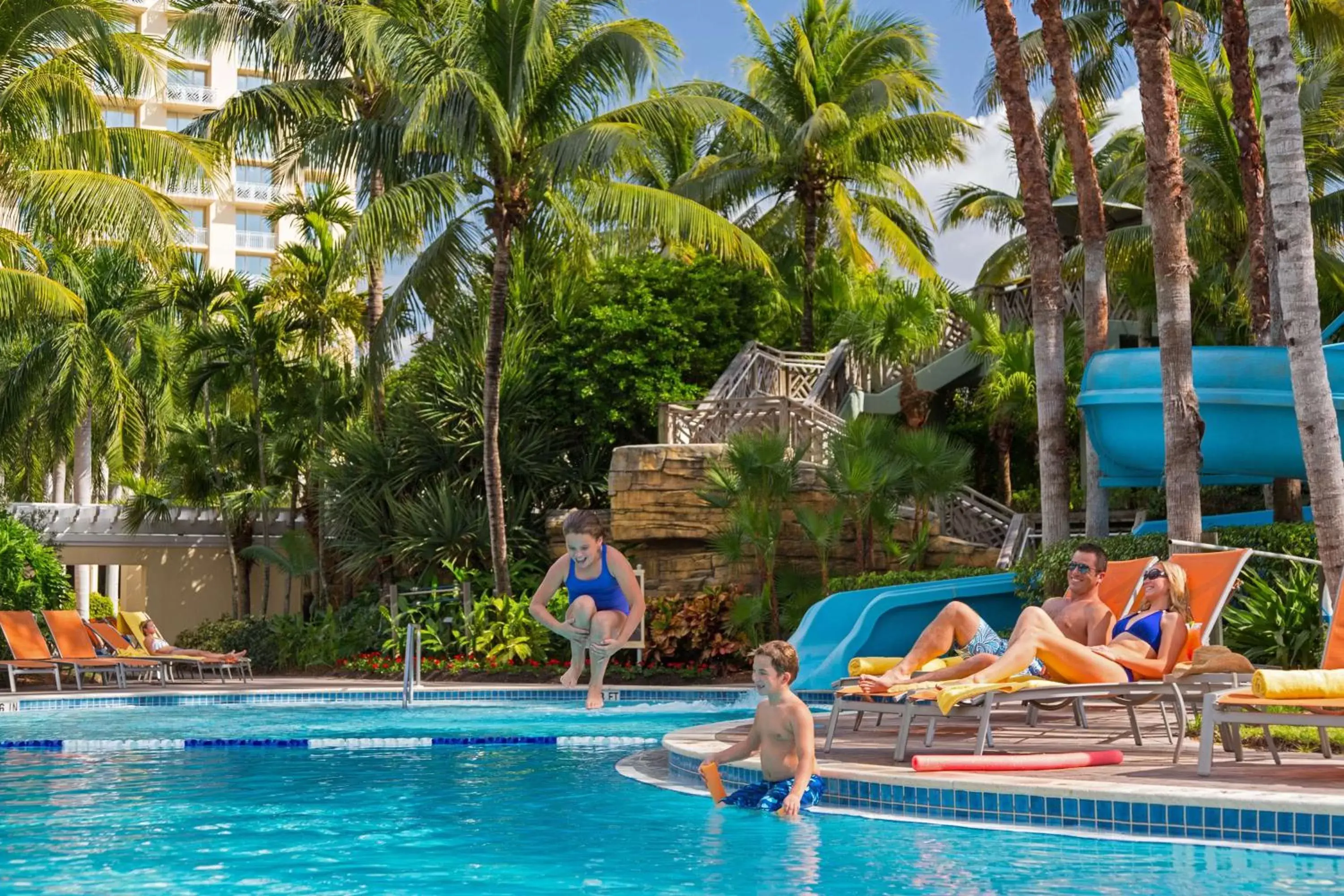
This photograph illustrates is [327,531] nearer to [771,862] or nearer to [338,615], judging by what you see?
[338,615]

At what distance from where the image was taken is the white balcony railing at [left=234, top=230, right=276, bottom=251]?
7575 cm

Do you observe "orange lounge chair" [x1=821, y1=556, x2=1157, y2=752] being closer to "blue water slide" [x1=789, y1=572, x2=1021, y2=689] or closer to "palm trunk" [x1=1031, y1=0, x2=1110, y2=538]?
"blue water slide" [x1=789, y1=572, x2=1021, y2=689]

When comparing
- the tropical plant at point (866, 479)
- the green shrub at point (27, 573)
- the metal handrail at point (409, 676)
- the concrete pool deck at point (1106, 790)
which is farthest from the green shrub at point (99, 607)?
the concrete pool deck at point (1106, 790)

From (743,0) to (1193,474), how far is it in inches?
606

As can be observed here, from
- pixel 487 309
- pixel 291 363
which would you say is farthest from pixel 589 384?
pixel 291 363

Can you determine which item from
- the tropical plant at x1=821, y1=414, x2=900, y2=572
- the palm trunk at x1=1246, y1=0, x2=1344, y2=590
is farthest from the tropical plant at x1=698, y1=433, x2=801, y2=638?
the palm trunk at x1=1246, y1=0, x2=1344, y2=590

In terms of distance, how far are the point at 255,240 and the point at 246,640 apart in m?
57.4

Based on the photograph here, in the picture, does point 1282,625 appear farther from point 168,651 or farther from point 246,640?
point 246,640

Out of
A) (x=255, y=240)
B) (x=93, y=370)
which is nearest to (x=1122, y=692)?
(x=93, y=370)

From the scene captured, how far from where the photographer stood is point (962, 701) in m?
6.97

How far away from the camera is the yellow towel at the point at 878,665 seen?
8.02 metres

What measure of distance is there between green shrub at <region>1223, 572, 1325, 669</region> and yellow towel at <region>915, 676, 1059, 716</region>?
4808mm

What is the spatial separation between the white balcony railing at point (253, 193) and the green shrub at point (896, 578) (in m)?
62.4

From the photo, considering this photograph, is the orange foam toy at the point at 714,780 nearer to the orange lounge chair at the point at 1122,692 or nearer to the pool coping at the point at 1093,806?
the pool coping at the point at 1093,806
